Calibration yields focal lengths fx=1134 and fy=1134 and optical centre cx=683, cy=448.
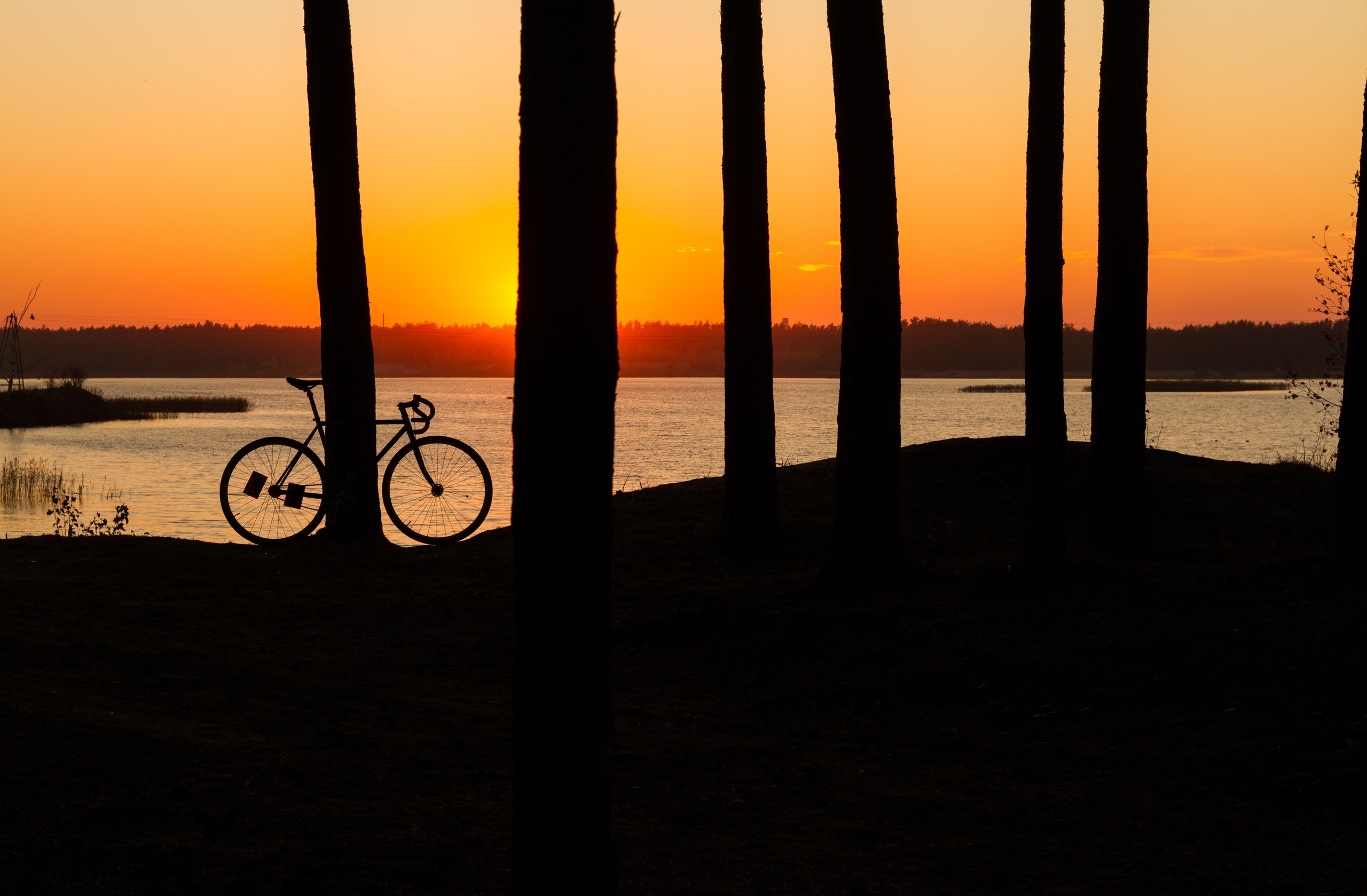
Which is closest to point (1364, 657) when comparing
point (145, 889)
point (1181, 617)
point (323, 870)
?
point (1181, 617)

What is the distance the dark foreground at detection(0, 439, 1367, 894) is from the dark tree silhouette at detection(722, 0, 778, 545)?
2.68ft

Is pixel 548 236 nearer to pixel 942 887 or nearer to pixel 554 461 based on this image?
pixel 554 461

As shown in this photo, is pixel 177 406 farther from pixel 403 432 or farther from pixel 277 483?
pixel 403 432

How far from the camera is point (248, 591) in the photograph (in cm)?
891

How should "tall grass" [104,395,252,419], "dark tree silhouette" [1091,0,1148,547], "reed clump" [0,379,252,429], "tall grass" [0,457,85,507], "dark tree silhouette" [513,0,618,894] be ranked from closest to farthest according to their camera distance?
"dark tree silhouette" [513,0,618,894] < "dark tree silhouette" [1091,0,1148,547] < "tall grass" [0,457,85,507] < "reed clump" [0,379,252,429] < "tall grass" [104,395,252,419]

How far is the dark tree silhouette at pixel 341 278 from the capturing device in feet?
34.1

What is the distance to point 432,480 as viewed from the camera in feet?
36.9

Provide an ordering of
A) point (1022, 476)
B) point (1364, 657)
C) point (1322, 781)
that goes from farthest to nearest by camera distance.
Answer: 1. point (1022, 476)
2. point (1364, 657)
3. point (1322, 781)

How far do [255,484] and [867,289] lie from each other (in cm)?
620

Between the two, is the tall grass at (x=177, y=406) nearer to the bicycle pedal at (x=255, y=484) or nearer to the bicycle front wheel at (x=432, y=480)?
the bicycle front wheel at (x=432, y=480)

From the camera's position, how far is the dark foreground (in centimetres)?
387

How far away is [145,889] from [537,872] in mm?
1290

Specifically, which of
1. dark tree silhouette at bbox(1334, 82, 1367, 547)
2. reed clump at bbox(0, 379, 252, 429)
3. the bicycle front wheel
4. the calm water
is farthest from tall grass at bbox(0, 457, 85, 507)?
reed clump at bbox(0, 379, 252, 429)

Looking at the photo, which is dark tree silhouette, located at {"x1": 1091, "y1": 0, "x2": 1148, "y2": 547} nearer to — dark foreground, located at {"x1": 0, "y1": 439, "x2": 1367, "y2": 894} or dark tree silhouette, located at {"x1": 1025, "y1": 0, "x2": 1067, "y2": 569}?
dark foreground, located at {"x1": 0, "y1": 439, "x2": 1367, "y2": 894}
